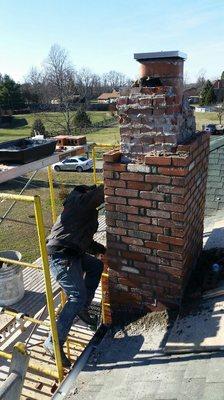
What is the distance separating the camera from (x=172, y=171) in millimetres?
3027

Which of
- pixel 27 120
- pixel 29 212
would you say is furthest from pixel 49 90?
pixel 29 212

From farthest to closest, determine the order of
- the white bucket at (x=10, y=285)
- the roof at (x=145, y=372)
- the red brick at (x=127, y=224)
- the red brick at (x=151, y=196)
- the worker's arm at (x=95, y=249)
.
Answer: the white bucket at (x=10, y=285) → the worker's arm at (x=95, y=249) → the red brick at (x=127, y=224) → the red brick at (x=151, y=196) → the roof at (x=145, y=372)

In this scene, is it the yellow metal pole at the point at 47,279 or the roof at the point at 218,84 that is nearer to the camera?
the yellow metal pole at the point at 47,279

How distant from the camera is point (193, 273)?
148 inches

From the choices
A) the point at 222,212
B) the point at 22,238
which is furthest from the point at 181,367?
the point at 22,238

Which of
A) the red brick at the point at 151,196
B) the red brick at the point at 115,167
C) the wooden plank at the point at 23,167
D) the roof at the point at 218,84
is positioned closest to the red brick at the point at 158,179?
the red brick at the point at 151,196

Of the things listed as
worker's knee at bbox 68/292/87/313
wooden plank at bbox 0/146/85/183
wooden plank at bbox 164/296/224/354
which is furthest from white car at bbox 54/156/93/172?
wooden plank at bbox 164/296/224/354

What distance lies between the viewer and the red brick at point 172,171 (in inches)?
118

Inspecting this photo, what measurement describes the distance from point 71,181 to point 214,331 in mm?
19475

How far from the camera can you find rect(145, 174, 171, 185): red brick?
3065 mm

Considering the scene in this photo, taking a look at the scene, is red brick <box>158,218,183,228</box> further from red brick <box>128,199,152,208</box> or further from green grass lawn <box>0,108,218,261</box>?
green grass lawn <box>0,108,218,261</box>

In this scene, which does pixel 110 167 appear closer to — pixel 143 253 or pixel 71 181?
pixel 143 253

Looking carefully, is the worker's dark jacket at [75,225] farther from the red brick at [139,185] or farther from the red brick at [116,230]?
the red brick at [139,185]

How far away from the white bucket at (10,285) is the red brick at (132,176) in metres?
5.16
